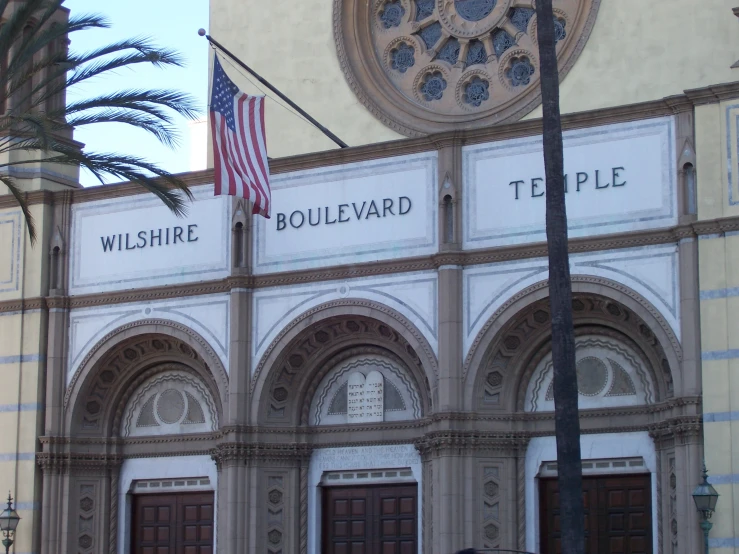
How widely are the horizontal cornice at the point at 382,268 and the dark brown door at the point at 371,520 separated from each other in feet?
14.4

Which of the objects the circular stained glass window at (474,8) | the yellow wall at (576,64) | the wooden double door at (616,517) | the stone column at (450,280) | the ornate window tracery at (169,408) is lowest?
the wooden double door at (616,517)

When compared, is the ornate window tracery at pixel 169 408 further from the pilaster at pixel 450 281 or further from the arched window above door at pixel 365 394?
the pilaster at pixel 450 281

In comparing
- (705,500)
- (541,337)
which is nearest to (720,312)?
(705,500)

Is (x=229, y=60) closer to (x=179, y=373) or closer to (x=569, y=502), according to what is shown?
(x=179, y=373)

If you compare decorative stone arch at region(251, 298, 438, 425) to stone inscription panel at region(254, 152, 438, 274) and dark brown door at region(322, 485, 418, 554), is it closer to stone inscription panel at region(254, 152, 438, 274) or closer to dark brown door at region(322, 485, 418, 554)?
stone inscription panel at region(254, 152, 438, 274)

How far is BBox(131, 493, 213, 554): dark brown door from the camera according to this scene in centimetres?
3266

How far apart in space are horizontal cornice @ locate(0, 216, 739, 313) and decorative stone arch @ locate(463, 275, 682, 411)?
0.72m

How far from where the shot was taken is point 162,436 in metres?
33.4

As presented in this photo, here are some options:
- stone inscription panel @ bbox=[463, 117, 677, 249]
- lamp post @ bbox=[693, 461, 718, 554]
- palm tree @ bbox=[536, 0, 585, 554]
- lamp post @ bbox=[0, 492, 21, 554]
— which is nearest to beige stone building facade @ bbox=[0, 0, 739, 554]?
stone inscription panel @ bbox=[463, 117, 677, 249]

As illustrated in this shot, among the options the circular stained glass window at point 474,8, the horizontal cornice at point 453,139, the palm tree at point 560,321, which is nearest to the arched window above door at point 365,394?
the horizontal cornice at point 453,139

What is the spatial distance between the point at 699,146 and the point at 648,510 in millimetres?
6655

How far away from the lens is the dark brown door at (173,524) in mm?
32656

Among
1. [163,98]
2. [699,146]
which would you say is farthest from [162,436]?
[699,146]

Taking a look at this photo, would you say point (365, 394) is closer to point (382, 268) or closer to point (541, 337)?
point (382, 268)
